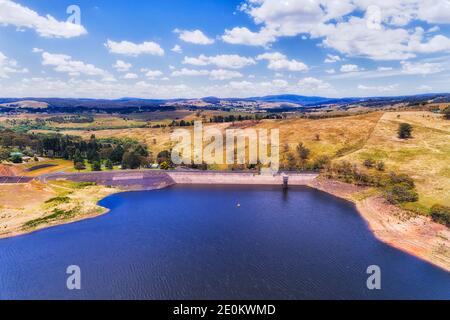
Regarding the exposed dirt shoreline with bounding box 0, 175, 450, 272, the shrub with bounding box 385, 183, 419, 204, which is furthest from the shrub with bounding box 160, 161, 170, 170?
the shrub with bounding box 385, 183, 419, 204

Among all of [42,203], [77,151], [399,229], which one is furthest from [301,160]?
[77,151]

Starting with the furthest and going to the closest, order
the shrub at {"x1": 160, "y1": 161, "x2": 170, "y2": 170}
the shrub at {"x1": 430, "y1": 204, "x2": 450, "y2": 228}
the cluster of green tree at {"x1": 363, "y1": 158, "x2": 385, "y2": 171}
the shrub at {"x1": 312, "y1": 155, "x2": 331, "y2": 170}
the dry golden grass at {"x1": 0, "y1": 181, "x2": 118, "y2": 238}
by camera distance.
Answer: the shrub at {"x1": 160, "y1": 161, "x2": 170, "y2": 170} → the shrub at {"x1": 312, "y1": 155, "x2": 331, "y2": 170} → the cluster of green tree at {"x1": 363, "y1": 158, "x2": 385, "y2": 171} → the dry golden grass at {"x1": 0, "y1": 181, "x2": 118, "y2": 238} → the shrub at {"x1": 430, "y1": 204, "x2": 450, "y2": 228}

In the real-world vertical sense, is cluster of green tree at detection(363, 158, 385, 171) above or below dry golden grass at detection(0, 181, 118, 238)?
above

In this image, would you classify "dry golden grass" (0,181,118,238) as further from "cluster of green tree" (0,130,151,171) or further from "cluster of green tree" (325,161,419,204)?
"cluster of green tree" (325,161,419,204)

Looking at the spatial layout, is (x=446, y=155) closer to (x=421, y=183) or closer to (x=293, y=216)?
(x=421, y=183)

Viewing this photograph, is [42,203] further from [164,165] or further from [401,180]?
[401,180]
